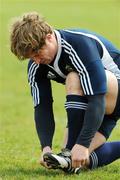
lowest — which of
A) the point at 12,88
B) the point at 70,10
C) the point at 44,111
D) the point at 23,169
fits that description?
the point at 70,10

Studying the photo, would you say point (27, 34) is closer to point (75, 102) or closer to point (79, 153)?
point (75, 102)

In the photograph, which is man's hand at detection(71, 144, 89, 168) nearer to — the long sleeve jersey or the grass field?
the grass field

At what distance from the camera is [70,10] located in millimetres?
38688

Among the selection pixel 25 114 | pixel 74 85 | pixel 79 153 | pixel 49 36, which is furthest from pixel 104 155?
pixel 25 114

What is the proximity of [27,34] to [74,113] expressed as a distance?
0.83 metres

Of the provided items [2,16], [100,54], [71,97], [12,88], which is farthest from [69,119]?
[2,16]

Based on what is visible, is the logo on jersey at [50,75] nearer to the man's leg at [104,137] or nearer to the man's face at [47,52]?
the man's face at [47,52]

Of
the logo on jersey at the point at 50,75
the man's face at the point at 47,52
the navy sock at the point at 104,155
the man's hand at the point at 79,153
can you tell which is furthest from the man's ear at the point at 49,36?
the navy sock at the point at 104,155

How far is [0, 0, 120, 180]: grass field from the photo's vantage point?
645cm

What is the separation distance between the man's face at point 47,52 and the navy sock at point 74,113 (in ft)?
1.28

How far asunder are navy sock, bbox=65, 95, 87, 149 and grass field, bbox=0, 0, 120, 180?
377 millimetres

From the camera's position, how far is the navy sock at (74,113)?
6123 mm

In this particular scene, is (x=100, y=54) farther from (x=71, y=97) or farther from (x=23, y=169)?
(x=23, y=169)

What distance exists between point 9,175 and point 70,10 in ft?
108
